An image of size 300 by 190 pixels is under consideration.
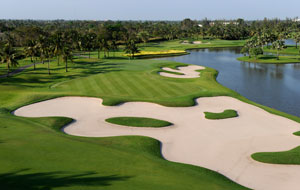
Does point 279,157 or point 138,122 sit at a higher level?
point 138,122

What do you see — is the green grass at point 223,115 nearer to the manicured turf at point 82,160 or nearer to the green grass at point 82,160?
the green grass at point 82,160

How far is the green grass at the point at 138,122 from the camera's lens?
36.8 metres

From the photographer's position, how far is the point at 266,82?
72.3 m

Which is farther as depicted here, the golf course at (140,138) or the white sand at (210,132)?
the white sand at (210,132)

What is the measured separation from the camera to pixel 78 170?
20594 mm

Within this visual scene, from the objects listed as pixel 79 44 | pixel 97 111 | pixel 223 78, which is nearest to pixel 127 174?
pixel 97 111

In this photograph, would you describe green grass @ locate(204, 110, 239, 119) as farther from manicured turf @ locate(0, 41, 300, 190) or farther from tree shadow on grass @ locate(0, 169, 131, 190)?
tree shadow on grass @ locate(0, 169, 131, 190)

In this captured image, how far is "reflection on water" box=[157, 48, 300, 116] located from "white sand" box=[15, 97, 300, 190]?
36.3ft

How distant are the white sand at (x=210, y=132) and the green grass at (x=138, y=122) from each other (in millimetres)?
966

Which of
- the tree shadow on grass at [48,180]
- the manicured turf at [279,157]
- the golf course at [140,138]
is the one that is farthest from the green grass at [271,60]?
the tree shadow on grass at [48,180]

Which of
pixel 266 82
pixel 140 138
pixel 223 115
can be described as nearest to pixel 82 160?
pixel 140 138

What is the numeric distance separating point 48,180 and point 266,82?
216 ft

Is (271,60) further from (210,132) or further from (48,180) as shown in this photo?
(48,180)

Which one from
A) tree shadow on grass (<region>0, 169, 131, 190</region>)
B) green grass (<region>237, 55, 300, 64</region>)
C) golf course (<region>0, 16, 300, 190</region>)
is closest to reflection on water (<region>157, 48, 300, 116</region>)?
green grass (<region>237, 55, 300, 64</region>)
